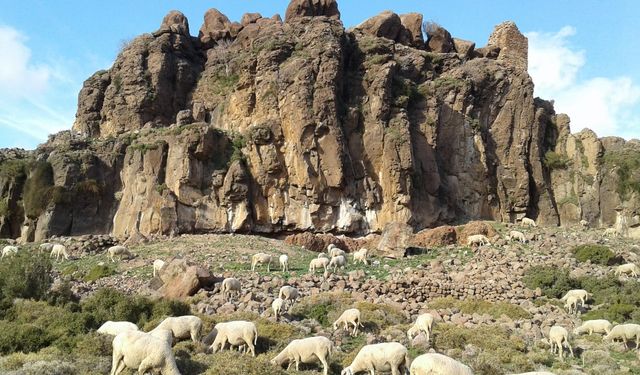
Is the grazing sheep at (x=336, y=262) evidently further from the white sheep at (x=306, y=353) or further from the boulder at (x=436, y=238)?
the white sheep at (x=306, y=353)

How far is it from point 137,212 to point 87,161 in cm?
686

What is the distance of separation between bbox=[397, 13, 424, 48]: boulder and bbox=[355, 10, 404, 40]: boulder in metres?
2.07

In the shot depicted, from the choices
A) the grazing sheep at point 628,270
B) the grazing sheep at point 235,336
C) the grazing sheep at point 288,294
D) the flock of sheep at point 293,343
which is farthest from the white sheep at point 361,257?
the grazing sheep at point 235,336

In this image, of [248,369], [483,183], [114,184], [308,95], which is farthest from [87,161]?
[248,369]

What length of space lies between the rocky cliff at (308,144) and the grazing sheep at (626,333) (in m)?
31.1

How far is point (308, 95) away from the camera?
163 feet

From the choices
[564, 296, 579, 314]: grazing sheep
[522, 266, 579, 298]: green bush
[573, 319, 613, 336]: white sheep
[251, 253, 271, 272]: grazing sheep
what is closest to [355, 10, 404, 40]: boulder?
[251, 253, 271, 272]: grazing sheep

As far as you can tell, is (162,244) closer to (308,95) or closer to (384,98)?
(308,95)

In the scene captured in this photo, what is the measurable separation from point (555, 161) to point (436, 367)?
52636 millimetres

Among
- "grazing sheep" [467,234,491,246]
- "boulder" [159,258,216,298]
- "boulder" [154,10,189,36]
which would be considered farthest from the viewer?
"boulder" [154,10,189,36]

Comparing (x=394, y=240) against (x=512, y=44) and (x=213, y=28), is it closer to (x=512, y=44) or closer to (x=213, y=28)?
(x=512, y=44)

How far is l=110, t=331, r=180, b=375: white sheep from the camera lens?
38.3 ft

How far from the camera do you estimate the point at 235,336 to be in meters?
14.8

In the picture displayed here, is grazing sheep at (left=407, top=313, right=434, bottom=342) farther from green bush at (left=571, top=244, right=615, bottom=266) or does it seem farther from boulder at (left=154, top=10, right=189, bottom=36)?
boulder at (left=154, top=10, right=189, bottom=36)
